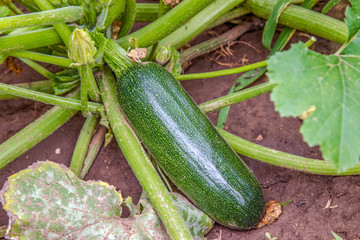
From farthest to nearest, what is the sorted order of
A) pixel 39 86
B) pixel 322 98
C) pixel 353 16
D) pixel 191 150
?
pixel 39 86
pixel 191 150
pixel 353 16
pixel 322 98

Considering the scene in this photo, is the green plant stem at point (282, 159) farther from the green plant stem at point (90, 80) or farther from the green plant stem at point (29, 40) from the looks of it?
the green plant stem at point (29, 40)

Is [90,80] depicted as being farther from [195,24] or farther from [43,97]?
[195,24]

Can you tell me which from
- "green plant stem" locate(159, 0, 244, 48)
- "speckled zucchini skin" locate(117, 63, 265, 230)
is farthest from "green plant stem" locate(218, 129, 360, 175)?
"green plant stem" locate(159, 0, 244, 48)

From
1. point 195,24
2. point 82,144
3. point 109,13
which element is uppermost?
point 109,13

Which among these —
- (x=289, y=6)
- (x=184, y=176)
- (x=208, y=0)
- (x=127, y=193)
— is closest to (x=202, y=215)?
(x=184, y=176)

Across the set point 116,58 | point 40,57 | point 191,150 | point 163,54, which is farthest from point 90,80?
point 191,150

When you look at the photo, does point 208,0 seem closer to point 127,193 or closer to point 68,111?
point 68,111

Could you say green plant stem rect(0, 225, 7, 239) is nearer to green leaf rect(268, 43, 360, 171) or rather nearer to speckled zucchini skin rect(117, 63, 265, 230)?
speckled zucchini skin rect(117, 63, 265, 230)

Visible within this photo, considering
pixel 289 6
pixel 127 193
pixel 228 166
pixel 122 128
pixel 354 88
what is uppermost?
pixel 354 88
